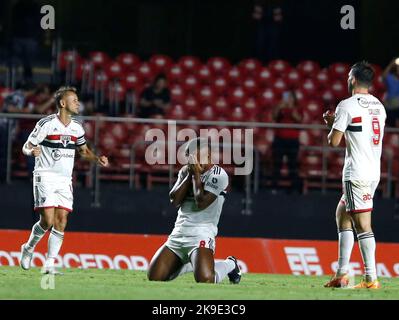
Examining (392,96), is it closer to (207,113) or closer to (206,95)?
(207,113)

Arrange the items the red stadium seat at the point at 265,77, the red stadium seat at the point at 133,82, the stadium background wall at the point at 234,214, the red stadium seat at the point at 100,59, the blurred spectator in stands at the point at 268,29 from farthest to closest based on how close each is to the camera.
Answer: the blurred spectator in stands at the point at 268,29
the red stadium seat at the point at 100,59
the red stadium seat at the point at 265,77
the red stadium seat at the point at 133,82
the stadium background wall at the point at 234,214

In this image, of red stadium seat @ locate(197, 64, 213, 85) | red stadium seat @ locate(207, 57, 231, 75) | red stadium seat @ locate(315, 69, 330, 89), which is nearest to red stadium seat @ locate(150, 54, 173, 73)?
red stadium seat @ locate(197, 64, 213, 85)

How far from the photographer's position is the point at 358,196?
12.1 meters

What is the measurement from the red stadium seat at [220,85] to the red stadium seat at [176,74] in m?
0.61

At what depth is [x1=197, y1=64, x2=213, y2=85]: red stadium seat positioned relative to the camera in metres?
23.7

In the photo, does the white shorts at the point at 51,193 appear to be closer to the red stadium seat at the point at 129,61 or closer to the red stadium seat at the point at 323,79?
the red stadium seat at the point at 129,61

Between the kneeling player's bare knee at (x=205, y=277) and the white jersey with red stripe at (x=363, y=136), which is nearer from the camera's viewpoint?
the white jersey with red stripe at (x=363, y=136)

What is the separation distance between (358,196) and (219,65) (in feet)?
40.5

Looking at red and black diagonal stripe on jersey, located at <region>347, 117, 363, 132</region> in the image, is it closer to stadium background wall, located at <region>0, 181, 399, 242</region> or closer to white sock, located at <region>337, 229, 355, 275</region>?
white sock, located at <region>337, 229, 355, 275</region>

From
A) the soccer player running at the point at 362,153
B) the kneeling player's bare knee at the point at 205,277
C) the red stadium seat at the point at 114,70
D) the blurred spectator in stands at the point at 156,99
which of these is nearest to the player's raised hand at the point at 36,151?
the kneeling player's bare knee at the point at 205,277

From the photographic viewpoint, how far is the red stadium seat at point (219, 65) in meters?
24.1

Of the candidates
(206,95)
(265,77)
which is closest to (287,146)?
(206,95)
